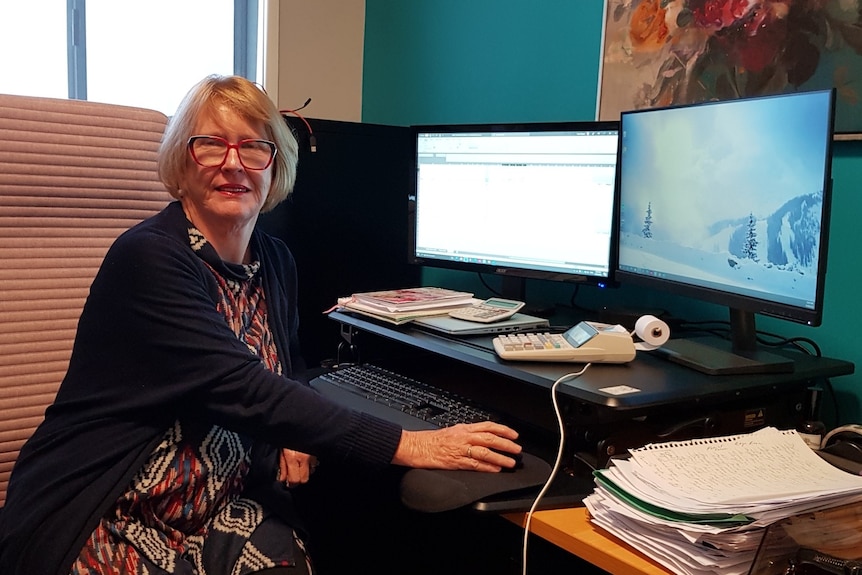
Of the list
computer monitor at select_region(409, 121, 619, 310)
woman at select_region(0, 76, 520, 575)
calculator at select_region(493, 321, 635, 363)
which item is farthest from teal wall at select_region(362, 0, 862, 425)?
woman at select_region(0, 76, 520, 575)

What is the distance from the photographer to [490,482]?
984mm

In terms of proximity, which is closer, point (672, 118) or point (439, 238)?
point (672, 118)

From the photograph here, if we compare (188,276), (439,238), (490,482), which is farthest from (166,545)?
(439,238)

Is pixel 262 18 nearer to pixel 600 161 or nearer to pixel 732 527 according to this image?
pixel 600 161

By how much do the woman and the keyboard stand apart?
0.32ft

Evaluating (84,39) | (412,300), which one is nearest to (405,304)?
(412,300)

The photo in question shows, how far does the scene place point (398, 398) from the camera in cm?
128

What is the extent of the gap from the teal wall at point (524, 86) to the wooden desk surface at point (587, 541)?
647 millimetres

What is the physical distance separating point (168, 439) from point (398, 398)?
37cm

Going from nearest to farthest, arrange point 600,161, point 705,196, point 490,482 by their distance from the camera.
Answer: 1. point 490,482
2. point 705,196
3. point 600,161

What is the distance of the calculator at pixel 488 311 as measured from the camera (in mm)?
1396

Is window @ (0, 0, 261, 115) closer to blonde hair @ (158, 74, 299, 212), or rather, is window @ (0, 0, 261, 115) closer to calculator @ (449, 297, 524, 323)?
blonde hair @ (158, 74, 299, 212)

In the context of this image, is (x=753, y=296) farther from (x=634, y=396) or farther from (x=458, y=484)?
Result: (x=458, y=484)

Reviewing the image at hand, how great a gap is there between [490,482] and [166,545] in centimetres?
50
